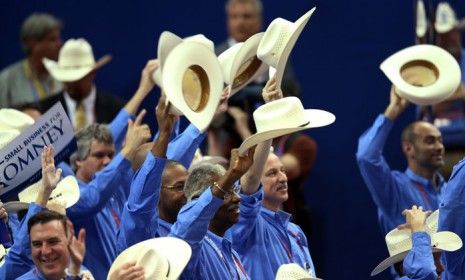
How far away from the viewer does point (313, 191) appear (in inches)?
482

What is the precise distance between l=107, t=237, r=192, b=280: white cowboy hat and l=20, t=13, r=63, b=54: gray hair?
17.0 ft

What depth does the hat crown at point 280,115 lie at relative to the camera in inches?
288

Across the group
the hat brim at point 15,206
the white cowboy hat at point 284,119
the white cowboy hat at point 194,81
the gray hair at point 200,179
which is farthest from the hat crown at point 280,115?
the hat brim at point 15,206

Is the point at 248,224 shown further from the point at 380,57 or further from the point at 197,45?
the point at 380,57

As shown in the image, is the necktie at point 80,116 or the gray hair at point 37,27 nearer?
the necktie at point 80,116

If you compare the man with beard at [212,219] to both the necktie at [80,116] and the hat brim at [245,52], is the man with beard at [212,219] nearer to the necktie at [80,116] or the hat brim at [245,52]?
the hat brim at [245,52]

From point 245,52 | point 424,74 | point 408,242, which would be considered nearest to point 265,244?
point 408,242

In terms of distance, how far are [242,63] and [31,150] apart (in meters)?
1.30

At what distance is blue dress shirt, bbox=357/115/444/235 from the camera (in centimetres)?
998

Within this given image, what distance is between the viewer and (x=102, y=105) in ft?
37.3

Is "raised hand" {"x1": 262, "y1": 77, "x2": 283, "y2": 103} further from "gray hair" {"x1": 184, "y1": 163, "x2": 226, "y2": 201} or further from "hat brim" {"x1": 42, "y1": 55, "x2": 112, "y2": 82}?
"hat brim" {"x1": 42, "y1": 55, "x2": 112, "y2": 82}

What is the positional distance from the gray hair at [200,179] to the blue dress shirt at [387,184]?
243cm

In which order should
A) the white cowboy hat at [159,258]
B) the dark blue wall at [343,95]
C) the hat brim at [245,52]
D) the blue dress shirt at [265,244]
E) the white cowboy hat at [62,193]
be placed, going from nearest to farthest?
the white cowboy hat at [159,258]
the hat brim at [245,52]
the blue dress shirt at [265,244]
the white cowboy hat at [62,193]
the dark blue wall at [343,95]

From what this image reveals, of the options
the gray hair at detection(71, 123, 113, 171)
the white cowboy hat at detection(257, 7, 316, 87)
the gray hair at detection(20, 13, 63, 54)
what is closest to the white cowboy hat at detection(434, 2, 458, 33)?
the gray hair at detection(20, 13, 63, 54)
